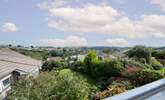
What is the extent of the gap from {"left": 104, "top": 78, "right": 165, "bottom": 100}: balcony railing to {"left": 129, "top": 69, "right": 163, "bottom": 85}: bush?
19515mm

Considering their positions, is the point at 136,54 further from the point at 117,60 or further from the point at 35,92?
the point at 35,92

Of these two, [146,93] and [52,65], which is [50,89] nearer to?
[146,93]

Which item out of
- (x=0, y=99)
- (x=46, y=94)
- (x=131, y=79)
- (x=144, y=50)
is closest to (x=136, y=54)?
(x=144, y=50)

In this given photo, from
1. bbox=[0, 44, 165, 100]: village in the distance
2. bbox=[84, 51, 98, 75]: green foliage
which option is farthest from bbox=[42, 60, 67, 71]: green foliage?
bbox=[84, 51, 98, 75]: green foliage

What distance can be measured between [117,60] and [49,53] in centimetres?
3067

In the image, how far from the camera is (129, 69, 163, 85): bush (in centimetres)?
2202

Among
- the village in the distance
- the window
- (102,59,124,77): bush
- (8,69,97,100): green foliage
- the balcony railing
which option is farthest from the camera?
(102,59,124,77): bush

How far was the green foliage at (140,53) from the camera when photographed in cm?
3592

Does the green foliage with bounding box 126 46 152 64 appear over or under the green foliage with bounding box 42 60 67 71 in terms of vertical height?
over

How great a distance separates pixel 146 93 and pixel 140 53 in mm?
35428

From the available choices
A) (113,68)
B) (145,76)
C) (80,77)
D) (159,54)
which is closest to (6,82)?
(80,77)

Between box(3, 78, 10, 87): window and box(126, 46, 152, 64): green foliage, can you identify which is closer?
box(3, 78, 10, 87): window

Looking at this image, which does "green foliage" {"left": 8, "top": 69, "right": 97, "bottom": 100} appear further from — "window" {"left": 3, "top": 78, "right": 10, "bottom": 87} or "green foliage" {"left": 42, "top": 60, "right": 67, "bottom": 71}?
"green foliage" {"left": 42, "top": 60, "right": 67, "bottom": 71}

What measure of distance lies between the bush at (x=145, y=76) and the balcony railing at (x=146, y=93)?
19.5 metres
